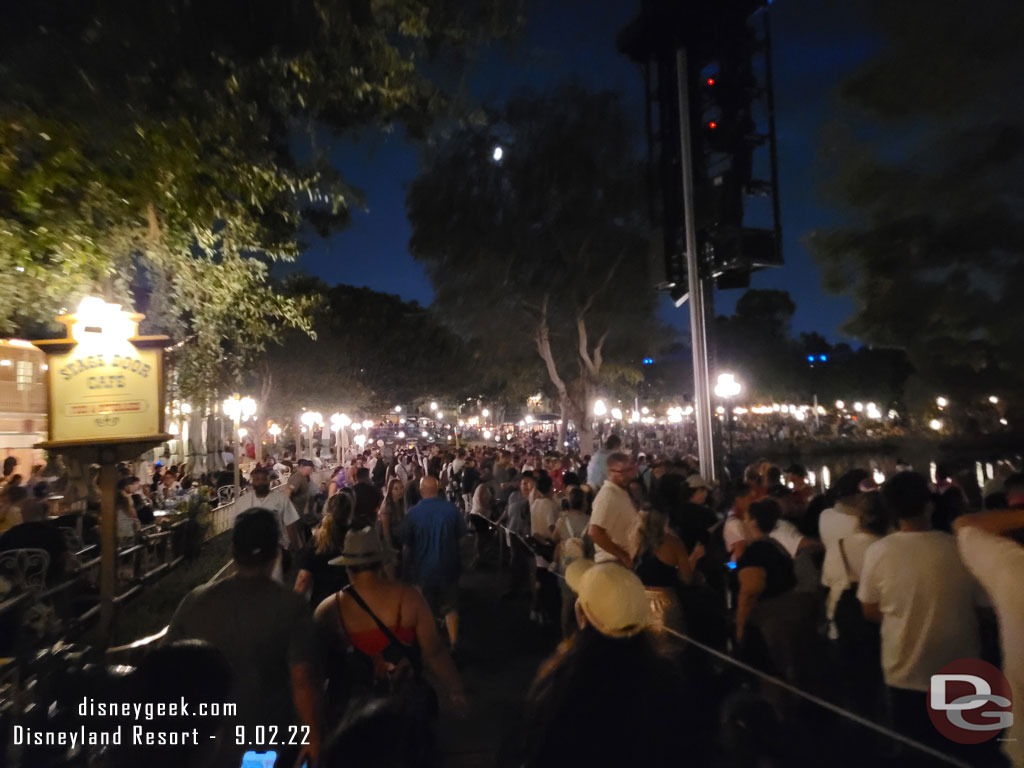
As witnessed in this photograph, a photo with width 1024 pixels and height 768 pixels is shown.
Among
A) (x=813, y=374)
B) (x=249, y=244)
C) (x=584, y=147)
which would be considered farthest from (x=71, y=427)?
(x=813, y=374)

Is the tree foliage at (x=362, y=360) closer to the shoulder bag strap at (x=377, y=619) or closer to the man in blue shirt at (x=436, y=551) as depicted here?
the man in blue shirt at (x=436, y=551)

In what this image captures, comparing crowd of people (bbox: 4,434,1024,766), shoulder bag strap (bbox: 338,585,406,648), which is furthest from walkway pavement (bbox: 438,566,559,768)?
shoulder bag strap (bbox: 338,585,406,648)

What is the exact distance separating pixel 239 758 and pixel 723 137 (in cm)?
1109

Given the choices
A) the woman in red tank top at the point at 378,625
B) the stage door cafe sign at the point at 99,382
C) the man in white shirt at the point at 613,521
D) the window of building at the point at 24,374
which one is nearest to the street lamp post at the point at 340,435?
the window of building at the point at 24,374

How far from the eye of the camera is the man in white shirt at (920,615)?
335 centimetres

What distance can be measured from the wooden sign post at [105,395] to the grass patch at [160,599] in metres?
1.81

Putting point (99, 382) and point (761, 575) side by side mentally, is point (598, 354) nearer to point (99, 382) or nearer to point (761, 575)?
point (99, 382)

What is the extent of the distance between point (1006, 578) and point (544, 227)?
20.6 metres

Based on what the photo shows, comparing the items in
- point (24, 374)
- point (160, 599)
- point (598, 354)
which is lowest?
point (160, 599)

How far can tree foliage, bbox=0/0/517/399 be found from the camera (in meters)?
4.92

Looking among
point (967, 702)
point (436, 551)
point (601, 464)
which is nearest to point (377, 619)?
point (967, 702)

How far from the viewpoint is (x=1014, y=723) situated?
2.74 meters

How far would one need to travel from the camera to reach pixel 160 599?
28.1ft

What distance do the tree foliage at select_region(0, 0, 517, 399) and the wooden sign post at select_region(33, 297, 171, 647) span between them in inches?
36.4
